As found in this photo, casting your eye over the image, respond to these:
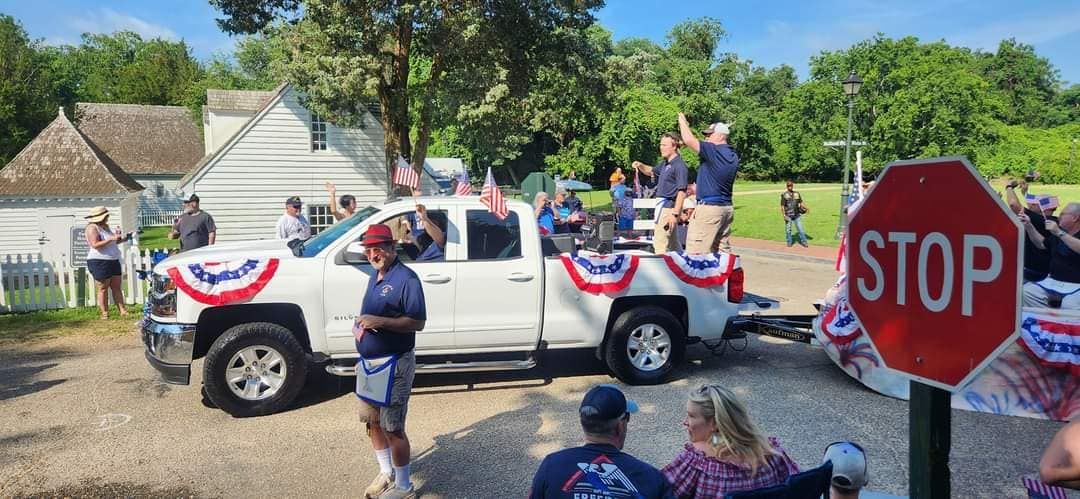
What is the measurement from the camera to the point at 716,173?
277 inches

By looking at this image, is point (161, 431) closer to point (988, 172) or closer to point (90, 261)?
point (90, 261)

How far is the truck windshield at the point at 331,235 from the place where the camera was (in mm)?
6227

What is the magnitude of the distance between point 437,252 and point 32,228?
1041 inches

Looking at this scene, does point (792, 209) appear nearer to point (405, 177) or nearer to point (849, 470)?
point (405, 177)

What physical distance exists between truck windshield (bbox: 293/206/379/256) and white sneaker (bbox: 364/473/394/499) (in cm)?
244

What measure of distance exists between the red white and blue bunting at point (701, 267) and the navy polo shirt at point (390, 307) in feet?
10.5

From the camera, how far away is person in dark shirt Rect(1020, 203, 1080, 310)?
246 inches

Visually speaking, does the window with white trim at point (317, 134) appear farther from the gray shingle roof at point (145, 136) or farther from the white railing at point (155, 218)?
the gray shingle roof at point (145, 136)

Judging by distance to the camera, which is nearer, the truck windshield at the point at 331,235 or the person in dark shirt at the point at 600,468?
the person in dark shirt at the point at 600,468

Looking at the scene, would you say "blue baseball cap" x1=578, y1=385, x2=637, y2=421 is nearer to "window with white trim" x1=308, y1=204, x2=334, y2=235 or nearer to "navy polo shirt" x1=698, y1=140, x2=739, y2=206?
"navy polo shirt" x1=698, y1=140, x2=739, y2=206

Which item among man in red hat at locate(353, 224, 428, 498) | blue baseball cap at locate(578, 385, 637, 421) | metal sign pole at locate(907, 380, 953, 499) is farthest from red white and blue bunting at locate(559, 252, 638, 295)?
metal sign pole at locate(907, 380, 953, 499)

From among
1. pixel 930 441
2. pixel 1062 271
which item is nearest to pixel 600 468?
pixel 930 441

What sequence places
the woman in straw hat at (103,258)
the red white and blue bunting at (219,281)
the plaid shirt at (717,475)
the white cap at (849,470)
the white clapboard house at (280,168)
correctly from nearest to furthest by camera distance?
the white cap at (849,470), the plaid shirt at (717,475), the red white and blue bunting at (219,281), the woman in straw hat at (103,258), the white clapboard house at (280,168)

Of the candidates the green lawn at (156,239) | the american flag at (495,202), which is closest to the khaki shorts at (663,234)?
the american flag at (495,202)
